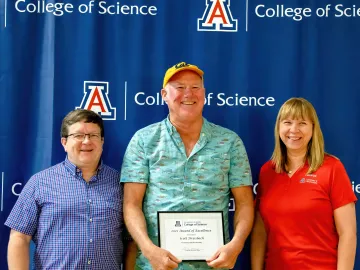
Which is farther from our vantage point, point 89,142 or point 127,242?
point 127,242

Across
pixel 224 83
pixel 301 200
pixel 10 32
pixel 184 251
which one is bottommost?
pixel 184 251

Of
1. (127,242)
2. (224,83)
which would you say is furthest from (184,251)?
(224,83)

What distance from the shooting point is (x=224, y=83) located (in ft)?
8.68

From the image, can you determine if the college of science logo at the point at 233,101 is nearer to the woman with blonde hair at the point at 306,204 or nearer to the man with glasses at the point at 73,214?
the woman with blonde hair at the point at 306,204

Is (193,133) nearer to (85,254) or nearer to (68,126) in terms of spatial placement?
(68,126)

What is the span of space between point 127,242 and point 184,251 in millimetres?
408

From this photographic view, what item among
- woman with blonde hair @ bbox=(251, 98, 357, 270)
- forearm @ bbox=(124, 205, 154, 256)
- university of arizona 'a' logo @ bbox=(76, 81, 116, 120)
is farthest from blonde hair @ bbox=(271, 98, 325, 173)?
university of arizona 'a' logo @ bbox=(76, 81, 116, 120)

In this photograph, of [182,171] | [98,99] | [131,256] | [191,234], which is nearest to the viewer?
[191,234]

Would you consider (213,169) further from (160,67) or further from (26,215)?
(26,215)

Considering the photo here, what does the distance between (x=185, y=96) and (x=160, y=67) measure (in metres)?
0.42

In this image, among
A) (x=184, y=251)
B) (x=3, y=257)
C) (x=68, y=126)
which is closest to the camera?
(x=184, y=251)

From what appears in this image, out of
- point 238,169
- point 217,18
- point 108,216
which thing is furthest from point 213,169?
point 217,18

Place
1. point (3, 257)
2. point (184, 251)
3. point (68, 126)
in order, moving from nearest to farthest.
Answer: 1. point (184, 251)
2. point (68, 126)
3. point (3, 257)

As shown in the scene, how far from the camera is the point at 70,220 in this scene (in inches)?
84.9
